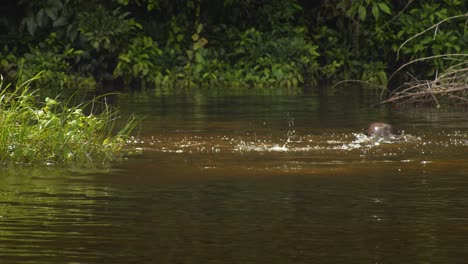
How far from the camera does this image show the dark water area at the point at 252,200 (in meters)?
6.67

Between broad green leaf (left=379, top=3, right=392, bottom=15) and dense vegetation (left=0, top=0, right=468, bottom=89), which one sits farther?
dense vegetation (left=0, top=0, right=468, bottom=89)

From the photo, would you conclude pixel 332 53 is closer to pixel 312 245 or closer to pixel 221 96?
pixel 221 96

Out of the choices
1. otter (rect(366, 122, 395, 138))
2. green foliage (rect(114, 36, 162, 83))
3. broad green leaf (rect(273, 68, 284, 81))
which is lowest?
otter (rect(366, 122, 395, 138))

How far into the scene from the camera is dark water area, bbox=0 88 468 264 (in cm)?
667

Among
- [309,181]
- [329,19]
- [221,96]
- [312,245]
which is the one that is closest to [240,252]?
[312,245]

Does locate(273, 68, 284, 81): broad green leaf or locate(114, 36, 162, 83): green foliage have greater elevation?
locate(114, 36, 162, 83): green foliage

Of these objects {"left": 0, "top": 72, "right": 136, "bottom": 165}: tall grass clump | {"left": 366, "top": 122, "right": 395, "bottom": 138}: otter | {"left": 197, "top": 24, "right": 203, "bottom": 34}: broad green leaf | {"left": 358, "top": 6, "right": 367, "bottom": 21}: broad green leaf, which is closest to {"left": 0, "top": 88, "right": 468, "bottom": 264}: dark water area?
{"left": 366, "top": 122, "right": 395, "bottom": 138}: otter

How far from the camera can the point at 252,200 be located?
28.2ft

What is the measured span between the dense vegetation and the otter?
9.17 metres

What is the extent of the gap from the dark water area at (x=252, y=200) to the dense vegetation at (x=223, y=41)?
30.1 feet

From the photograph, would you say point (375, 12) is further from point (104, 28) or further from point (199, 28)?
point (104, 28)

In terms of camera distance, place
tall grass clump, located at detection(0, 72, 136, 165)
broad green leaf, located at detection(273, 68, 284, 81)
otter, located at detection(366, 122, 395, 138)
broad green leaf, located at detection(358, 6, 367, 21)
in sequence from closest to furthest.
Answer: tall grass clump, located at detection(0, 72, 136, 165) < otter, located at detection(366, 122, 395, 138) < broad green leaf, located at detection(358, 6, 367, 21) < broad green leaf, located at detection(273, 68, 284, 81)

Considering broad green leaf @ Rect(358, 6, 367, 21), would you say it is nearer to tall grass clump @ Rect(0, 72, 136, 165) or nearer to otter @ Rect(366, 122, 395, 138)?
otter @ Rect(366, 122, 395, 138)

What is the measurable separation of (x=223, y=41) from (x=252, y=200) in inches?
698
